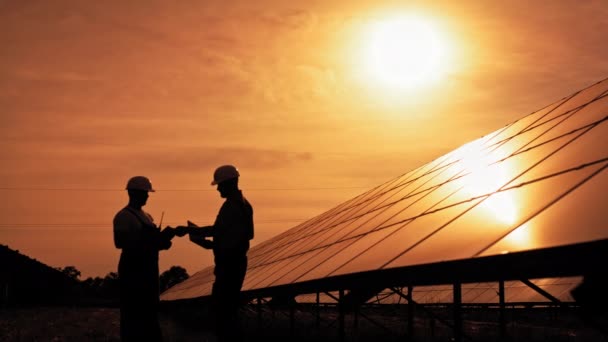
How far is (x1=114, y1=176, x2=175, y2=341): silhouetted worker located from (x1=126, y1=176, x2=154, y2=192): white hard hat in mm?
372

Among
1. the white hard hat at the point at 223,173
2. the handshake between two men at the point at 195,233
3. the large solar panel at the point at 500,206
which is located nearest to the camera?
the large solar panel at the point at 500,206

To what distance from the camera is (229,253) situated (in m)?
10.8

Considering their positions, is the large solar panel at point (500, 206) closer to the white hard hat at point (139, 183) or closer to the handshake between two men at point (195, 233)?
the handshake between two men at point (195, 233)

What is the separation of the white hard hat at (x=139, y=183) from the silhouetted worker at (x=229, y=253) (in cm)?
123

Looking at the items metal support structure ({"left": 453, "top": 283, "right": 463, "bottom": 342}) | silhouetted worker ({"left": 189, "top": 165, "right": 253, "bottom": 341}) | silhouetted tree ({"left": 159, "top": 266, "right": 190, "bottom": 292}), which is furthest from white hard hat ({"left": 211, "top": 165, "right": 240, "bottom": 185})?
silhouetted tree ({"left": 159, "top": 266, "right": 190, "bottom": 292})

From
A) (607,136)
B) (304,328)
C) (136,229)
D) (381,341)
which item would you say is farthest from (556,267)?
(304,328)

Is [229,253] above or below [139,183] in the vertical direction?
below

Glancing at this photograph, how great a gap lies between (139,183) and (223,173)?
4.60 ft

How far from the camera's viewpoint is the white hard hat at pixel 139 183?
37.4 feet

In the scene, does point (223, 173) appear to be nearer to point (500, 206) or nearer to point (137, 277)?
point (137, 277)

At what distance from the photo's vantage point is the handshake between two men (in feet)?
37.1

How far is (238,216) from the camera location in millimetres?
10820

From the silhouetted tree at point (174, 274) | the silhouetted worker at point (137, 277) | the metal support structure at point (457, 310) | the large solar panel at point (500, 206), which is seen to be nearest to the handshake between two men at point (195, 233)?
the silhouetted worker at point (137, 277)

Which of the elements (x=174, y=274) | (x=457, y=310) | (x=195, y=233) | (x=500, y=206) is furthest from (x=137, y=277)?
(x=174, y=274)
